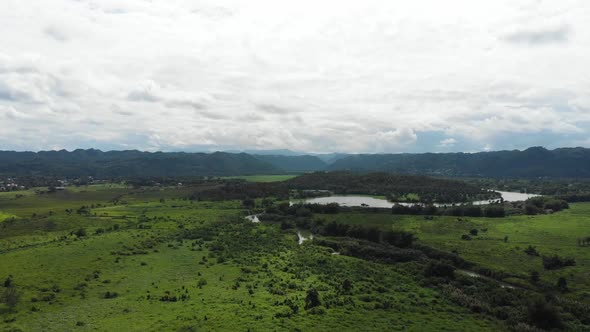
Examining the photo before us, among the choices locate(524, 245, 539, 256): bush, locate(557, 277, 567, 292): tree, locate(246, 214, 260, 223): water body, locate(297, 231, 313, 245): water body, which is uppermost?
locate(524, 245, 539, 256): bush

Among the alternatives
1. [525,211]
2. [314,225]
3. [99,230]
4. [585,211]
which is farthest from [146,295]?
[585,211]

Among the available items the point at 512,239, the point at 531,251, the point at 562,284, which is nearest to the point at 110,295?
the point at 562,284

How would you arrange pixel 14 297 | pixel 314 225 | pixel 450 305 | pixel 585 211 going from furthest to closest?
pixel 585 211
pixel 314 225
pixel 450 305
pixel 14 297

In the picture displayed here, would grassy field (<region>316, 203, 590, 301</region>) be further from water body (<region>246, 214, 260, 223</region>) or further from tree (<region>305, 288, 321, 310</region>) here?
tree (<region>305, 288, 321, 310</region>)

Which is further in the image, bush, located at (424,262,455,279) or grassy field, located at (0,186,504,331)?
bush, located at (424,262,455,279)

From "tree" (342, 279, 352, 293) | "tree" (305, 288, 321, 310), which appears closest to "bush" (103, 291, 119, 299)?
"tree" (305, 288, 321, 310)

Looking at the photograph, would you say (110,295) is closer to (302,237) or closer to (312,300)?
(312,300)

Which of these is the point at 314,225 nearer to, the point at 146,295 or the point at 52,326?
the point at 146,295
